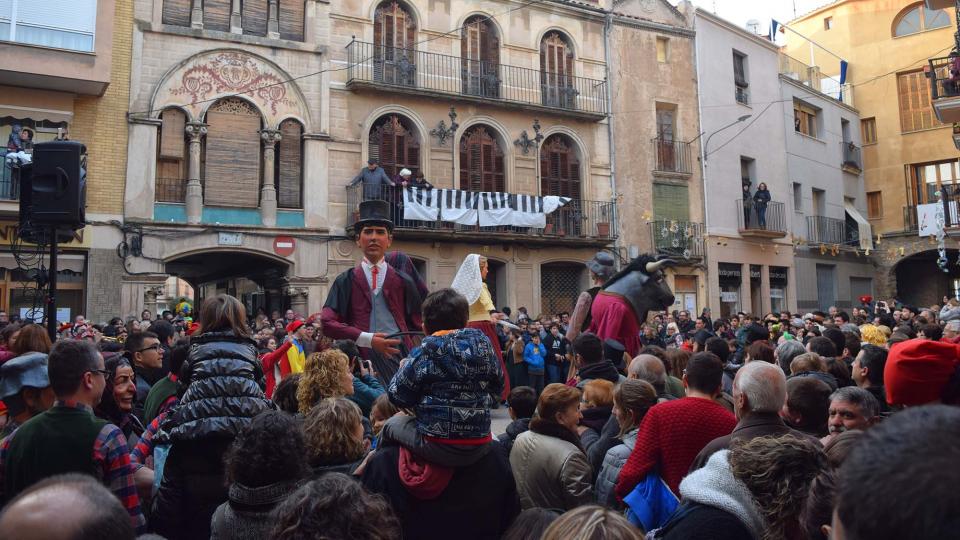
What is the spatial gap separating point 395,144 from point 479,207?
302cm

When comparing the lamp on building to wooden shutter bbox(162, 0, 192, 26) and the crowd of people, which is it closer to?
wooden shutter bbox(162, 0, 192, 26)

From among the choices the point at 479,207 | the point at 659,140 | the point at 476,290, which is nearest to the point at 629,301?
the point at 476,290

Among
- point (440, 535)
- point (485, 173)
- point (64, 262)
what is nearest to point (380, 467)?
point (440, 535)

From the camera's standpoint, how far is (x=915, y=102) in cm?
3131

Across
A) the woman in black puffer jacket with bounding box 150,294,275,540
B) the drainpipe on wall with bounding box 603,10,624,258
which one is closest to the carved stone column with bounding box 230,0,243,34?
the drainpipe on wall with bounding box 603,10,624,258

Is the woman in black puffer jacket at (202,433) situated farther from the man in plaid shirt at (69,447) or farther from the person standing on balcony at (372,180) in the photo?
the person standing on balcony at (372,180)

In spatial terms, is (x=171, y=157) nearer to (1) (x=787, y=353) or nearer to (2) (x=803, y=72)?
(1) (x=787, y=353)

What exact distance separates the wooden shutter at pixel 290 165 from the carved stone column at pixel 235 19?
8.35ft

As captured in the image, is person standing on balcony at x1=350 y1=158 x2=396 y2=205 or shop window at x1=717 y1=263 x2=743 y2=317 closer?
person standing on balcony at x1=350 y1=158 x2=396 y2=205

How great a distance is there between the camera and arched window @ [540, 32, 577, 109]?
23159mm

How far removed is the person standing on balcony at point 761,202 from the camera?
1045 inches

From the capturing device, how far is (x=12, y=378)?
4.13 m

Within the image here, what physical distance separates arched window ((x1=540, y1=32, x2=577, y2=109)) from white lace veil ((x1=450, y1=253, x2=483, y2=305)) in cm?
1753

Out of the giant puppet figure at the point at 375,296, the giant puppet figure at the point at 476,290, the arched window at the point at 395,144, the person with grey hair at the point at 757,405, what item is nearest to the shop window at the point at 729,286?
the arched window at the point at 395,144
